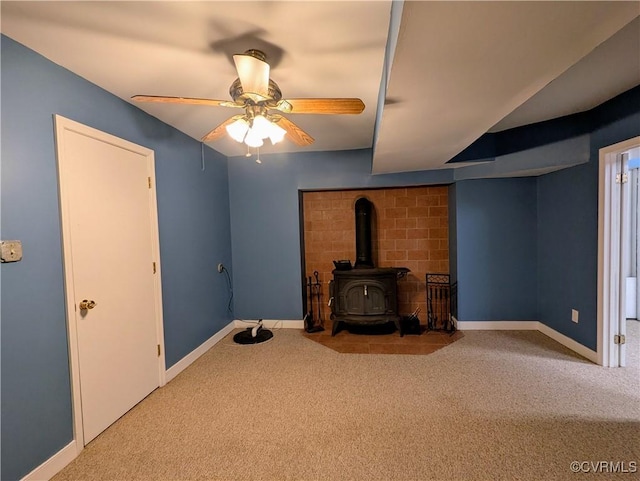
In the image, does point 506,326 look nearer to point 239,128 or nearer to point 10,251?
point 239,128

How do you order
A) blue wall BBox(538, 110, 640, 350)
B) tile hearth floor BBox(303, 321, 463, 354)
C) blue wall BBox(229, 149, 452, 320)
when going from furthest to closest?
blue wall BBox(229, 149, 452, 320)
tile hearth floor BBox(303, 321, 463, 354)
blue wall BBox(538, 110, 640, 350)

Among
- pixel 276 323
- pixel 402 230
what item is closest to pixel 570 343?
pixel 402 230

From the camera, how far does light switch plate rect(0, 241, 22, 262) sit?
141 cm

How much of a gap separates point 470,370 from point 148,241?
3007 mm

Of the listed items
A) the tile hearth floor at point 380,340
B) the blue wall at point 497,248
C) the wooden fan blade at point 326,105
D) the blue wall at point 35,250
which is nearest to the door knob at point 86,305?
the blue wall at point 35,250

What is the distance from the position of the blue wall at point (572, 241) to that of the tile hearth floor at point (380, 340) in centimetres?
107

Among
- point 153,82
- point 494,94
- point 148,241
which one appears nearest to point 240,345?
point 148,241

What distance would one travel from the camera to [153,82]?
1887 mm

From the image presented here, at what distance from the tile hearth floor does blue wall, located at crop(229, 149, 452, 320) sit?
619 millimetres

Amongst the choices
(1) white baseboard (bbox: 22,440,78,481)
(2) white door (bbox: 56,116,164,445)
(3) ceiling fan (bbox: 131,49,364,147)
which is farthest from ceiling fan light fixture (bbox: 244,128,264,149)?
(1) white baseboard (bbox: 22,440,78,481)

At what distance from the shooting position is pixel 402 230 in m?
3.91

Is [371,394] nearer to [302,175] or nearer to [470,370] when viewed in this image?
[470,370]

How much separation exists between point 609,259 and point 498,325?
141 centimetres

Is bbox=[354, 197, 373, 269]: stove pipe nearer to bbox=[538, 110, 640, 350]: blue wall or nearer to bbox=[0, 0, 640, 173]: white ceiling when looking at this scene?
bbox=[0, 0, 640, 173]: white ceiling
